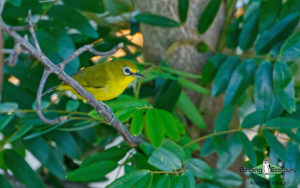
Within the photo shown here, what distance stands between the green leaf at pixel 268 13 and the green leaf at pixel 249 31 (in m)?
0.06

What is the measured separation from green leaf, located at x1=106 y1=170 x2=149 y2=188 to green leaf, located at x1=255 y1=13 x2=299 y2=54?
0.77 meters

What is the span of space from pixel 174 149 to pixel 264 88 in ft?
1.59

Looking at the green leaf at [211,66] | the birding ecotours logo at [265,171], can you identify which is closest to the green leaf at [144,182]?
the birding ecotours logo at [265,171]

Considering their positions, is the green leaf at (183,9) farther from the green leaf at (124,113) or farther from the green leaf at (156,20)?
the green leaf at (124,113)

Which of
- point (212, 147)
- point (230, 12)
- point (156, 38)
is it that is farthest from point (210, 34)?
point (212, 147)

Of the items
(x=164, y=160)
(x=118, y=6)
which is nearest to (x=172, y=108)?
(x=164, y=160)

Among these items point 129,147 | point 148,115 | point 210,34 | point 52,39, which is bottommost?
point 129,147

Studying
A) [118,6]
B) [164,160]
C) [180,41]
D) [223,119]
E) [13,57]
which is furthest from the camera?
[118,6]

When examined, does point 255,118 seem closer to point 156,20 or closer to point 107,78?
point 107,78

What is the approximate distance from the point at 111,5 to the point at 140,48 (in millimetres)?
251

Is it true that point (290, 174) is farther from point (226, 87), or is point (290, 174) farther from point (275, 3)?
point (275, 3)

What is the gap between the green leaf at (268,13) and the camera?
5.01 ft

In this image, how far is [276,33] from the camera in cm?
152

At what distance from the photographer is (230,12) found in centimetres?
187
